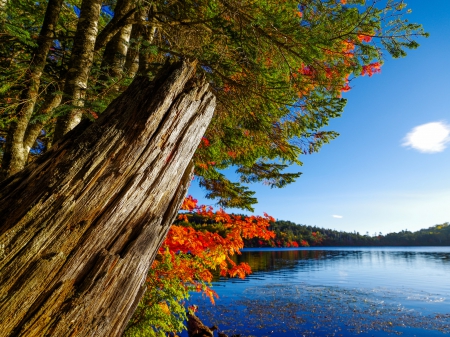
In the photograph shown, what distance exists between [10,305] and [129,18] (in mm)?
5246

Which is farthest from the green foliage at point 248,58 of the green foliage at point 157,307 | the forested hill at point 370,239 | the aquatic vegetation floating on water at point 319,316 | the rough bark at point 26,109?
the forested hill at point 370,239

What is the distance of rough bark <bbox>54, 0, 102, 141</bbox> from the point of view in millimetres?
3434

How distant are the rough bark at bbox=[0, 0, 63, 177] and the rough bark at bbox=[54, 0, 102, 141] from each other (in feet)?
1.36

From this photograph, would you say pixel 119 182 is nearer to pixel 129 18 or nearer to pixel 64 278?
pixel 64 278

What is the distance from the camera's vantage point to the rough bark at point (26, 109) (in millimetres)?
3449

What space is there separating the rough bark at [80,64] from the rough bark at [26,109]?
41 cm

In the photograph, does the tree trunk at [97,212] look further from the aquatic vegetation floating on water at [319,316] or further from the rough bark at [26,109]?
the aquatic vegetation floating on water at [319,316]

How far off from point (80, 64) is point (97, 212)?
3.18 meters

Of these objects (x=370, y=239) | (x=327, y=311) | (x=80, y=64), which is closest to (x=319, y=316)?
(x=327, y=311)

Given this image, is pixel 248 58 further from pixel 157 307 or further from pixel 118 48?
pixel 157 307

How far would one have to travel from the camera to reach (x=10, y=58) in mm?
3754

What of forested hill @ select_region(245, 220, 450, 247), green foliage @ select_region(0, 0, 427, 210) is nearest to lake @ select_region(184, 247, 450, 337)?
green foliage @ select_region(0, 0, 427, 210)

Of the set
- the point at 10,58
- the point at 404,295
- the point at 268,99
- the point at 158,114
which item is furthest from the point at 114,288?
the point at 404,295

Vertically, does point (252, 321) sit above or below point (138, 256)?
below
